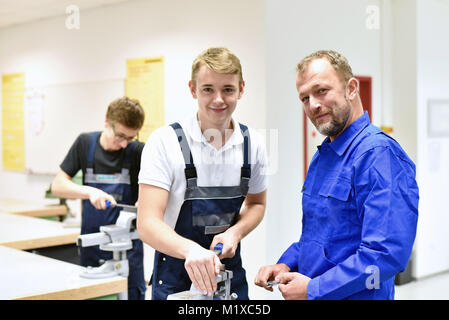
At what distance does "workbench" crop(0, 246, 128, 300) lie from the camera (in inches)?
65.9

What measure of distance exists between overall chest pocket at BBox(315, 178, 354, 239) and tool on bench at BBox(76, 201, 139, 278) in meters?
1.01

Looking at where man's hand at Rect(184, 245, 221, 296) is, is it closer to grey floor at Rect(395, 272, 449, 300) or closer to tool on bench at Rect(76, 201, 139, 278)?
tool on bench at Rect(76, 201, 139, 278)

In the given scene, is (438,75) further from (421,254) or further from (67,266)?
(67,266)

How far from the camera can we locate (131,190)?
2436 millimetres

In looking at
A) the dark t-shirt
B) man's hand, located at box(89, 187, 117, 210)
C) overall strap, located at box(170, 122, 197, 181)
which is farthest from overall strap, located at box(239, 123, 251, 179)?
the dark t-shirt

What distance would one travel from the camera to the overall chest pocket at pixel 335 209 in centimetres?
110

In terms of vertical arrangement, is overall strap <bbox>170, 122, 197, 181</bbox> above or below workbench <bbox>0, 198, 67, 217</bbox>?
above

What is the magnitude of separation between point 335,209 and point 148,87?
119 inches

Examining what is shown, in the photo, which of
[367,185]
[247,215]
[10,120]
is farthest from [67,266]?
[10,120]

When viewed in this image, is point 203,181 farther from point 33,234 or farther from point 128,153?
point 33,234

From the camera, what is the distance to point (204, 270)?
3.80 feet

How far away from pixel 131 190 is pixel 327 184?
1.47 m

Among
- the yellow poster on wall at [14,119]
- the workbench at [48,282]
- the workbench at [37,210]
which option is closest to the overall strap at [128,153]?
the workbench at [48,282]

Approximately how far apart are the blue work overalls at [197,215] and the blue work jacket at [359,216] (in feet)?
1.00
